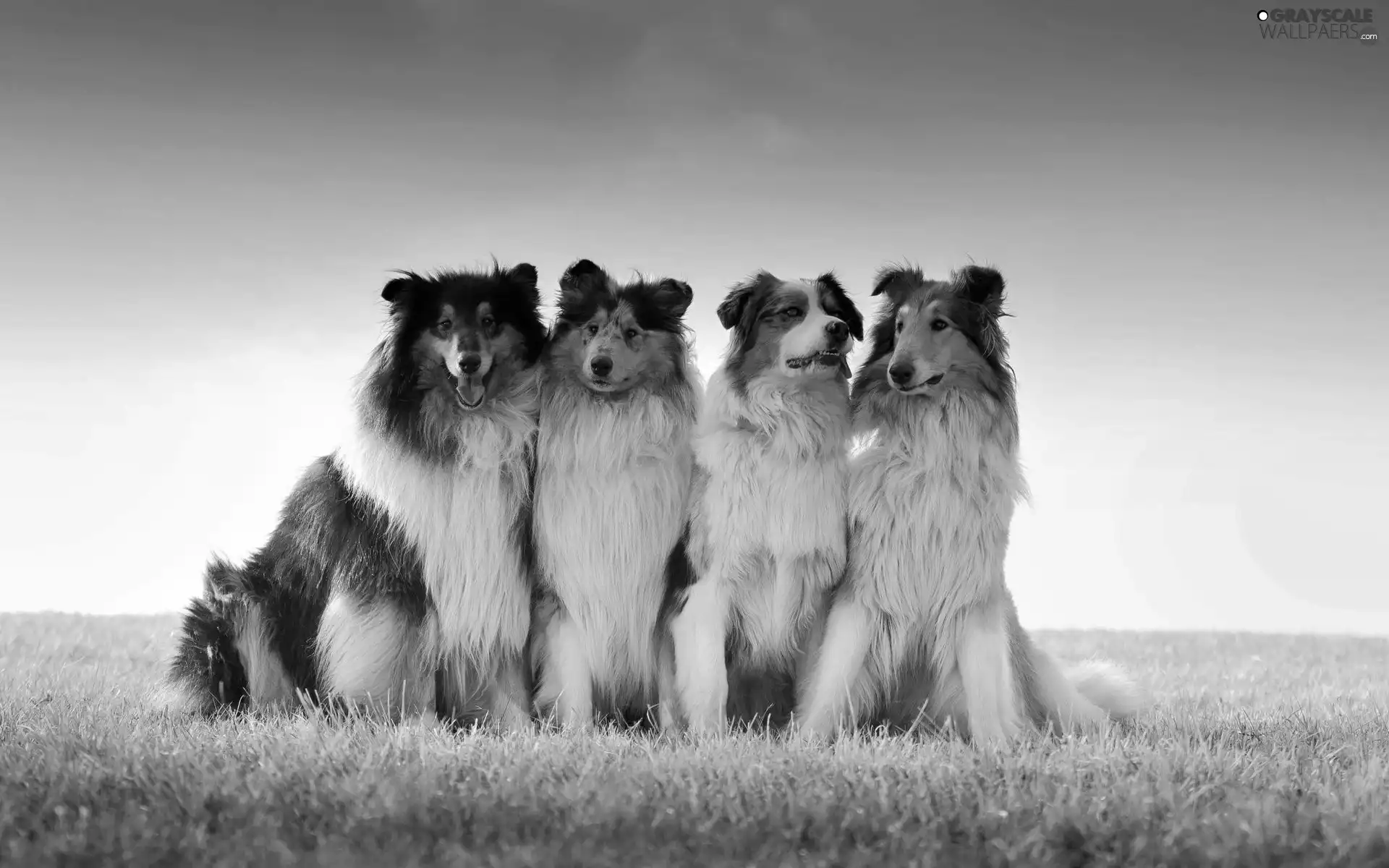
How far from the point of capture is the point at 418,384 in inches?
237

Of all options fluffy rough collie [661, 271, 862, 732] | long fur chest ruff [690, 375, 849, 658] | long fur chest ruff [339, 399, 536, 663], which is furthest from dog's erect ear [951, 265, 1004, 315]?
long fur chest ruff [339, 399, 536, 663]

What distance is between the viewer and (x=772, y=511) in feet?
18.9

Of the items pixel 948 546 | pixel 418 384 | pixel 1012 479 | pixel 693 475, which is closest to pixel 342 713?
pixel 418 384

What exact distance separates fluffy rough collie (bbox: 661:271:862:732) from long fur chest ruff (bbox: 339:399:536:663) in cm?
90

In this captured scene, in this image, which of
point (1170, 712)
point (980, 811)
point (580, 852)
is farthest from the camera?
point (1170, 712)

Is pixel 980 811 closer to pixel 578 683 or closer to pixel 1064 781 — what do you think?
pixel 1064 781

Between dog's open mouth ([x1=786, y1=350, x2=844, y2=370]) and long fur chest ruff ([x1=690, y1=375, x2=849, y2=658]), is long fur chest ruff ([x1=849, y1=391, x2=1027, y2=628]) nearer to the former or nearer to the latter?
long fur chest ruff ([x1=690, y1=375, x2=849, y2=658])

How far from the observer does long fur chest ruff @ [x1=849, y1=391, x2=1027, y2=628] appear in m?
5.82

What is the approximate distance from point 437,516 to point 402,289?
125cm

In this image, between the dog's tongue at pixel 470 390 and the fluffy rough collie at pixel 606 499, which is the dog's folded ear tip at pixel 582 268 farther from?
the dog's tongue at pixel 470 390

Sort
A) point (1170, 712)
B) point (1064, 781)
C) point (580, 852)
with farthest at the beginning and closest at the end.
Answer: point (1170, 712)
point (1064, 781)
point (580, 852)

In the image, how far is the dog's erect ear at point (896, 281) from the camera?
6082 mm

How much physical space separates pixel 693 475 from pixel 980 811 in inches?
98.7

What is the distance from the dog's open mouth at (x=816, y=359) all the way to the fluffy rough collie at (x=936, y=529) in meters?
0.29
